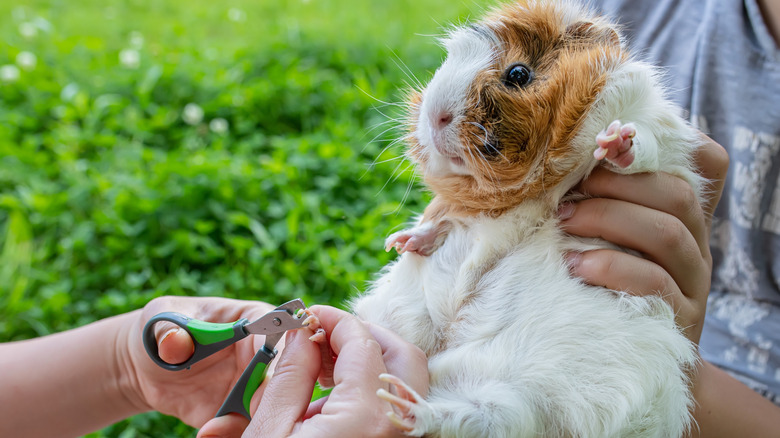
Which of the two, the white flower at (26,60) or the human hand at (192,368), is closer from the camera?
the human hand at (192,368)

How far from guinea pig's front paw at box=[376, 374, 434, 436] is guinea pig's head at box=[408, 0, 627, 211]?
431mm

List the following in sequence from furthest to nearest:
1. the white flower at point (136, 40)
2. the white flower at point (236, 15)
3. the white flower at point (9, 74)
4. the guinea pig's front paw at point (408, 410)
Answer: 1. the white flower at point (236, 15)
2. the white flower at point (136, 40)
3. the white flower at point (9, 74)
4. the guinea pig's front paw at point (408, 410)

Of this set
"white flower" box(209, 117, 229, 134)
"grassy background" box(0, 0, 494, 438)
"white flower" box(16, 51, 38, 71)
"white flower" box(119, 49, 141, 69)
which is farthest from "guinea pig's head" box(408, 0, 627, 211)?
"white flower" box(16, 51, 38, 71)

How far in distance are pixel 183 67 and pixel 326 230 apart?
1.79 m

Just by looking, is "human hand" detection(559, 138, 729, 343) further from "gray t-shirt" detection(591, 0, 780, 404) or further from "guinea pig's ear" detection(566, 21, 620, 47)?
"gray t-shirt" detection(591, 0, 780, 404)

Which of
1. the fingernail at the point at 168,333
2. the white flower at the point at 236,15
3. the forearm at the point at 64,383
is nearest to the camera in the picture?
the fingernail at the point at 168,333

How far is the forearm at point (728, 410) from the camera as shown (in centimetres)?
133

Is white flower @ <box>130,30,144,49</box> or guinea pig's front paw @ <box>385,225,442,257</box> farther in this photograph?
white flower @ <box>130,30,144,49</box>

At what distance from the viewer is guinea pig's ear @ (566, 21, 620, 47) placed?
1.23 metres

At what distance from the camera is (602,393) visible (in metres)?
1.00

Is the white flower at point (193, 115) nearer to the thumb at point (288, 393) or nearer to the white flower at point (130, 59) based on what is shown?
the white flower at point (130, 59)

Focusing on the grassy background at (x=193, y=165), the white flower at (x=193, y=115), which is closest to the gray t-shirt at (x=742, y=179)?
the grassy background at (x=193, y=165)

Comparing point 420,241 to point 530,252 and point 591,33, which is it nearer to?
point 530,252

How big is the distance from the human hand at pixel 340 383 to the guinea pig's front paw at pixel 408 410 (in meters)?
0.04
